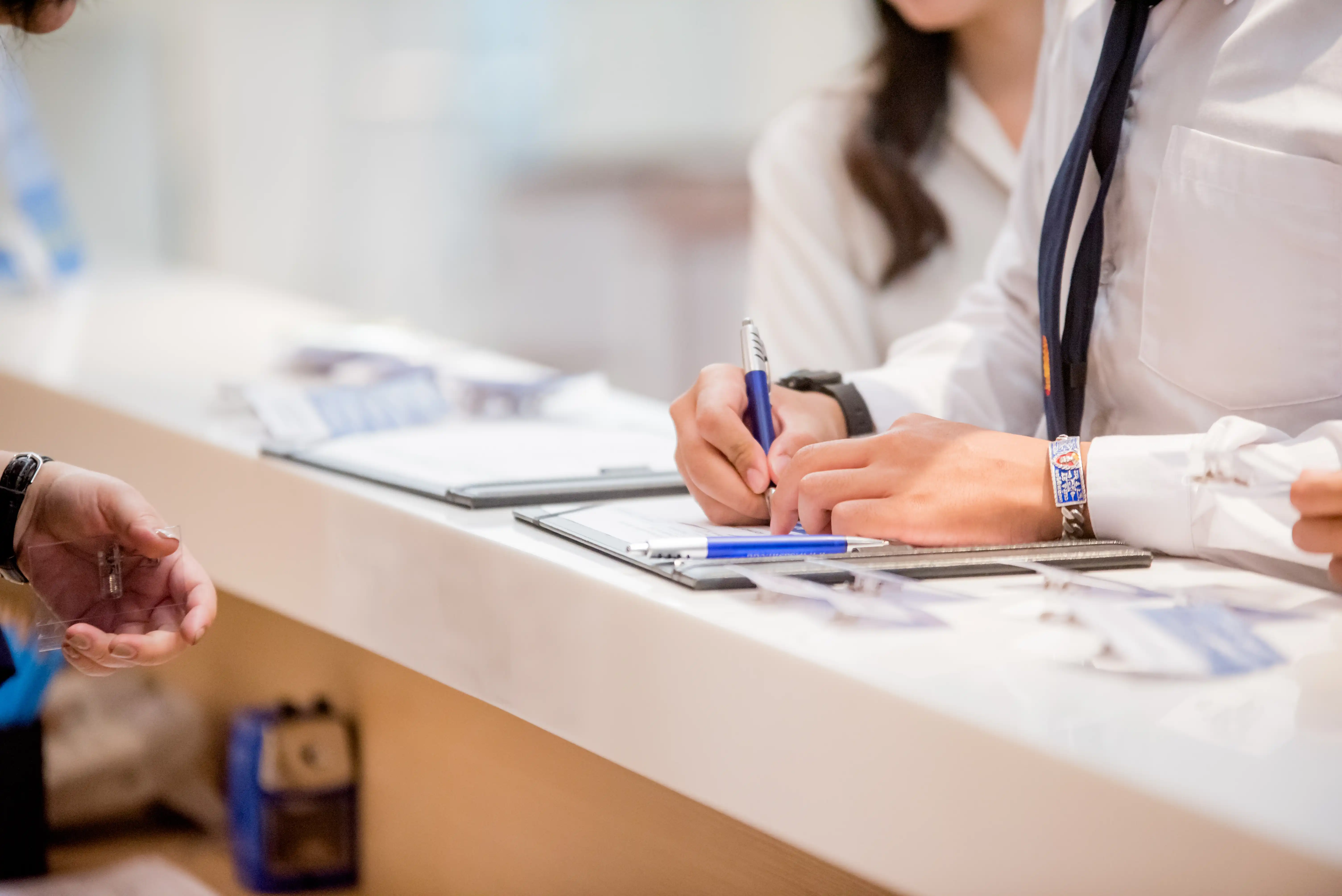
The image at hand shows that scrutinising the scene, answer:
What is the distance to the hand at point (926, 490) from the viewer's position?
702 mm

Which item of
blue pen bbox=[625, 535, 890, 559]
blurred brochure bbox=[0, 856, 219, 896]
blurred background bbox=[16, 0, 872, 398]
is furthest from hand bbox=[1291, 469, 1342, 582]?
blurred background bbox=[16, 0, 872, 398]

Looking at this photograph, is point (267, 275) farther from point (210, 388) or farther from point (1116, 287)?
point (1116, 287)

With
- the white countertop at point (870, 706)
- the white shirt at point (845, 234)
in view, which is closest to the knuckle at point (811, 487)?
the white countertop at point (870, 706)

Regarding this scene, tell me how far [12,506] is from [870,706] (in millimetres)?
587

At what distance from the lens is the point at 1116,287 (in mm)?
861

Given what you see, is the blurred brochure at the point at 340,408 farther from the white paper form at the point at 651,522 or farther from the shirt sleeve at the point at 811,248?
the shirt sleeve at the point at 811,248

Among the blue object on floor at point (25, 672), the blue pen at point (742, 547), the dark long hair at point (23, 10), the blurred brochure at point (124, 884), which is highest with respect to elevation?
the dark long hair at point (23, 10)

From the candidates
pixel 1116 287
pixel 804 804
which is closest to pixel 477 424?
pixel 1116 287

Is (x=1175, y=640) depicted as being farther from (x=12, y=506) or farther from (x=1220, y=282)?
(x=12, y=506)

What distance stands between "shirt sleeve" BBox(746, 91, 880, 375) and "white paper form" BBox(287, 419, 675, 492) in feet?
1.92

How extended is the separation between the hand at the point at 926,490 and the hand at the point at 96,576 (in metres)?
0.37

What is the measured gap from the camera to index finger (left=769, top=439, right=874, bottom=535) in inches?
29.0

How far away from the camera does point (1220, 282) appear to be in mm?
767

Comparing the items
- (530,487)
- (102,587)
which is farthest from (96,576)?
(530,487)
